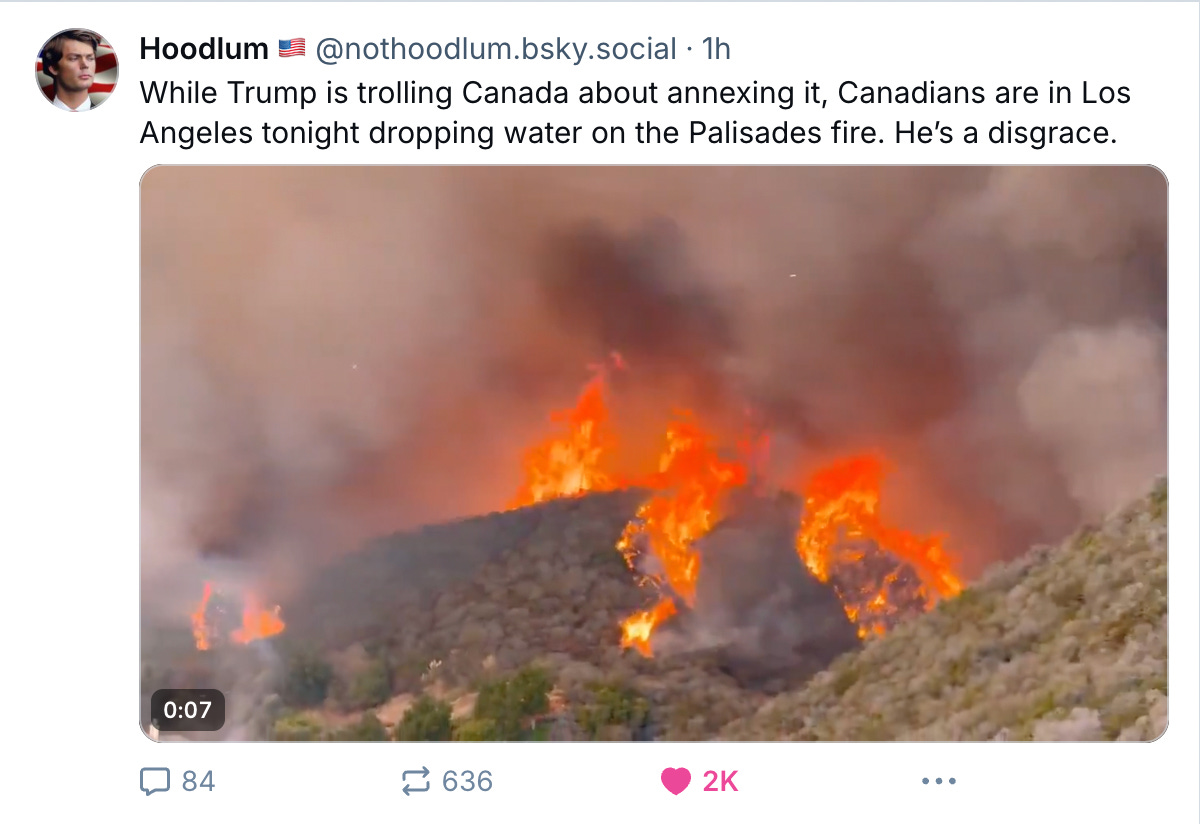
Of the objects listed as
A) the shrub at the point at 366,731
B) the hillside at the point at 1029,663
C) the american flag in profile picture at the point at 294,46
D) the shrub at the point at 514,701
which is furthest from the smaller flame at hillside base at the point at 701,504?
the american flag in profile picture at the point at 294,46

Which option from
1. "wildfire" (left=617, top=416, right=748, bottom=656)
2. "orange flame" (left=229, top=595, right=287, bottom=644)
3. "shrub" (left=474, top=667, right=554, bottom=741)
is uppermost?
"wildfire" (left=617, top=416, right=748, bottom=656)

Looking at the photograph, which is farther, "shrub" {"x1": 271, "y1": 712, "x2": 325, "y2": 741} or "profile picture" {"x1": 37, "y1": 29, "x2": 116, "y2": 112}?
"shrub" {"x1": 271, "y1": 712, "x2": 325, "y2": 741}

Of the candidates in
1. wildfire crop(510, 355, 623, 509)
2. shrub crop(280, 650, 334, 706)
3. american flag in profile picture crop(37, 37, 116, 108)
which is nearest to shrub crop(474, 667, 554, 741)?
shrub crop(280, 650, 334, 706)

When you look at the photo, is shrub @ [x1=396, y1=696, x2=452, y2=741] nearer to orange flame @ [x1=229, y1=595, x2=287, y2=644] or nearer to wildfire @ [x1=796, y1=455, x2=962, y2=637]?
orange flame @ [x1=229, y1=595, x2=287, y2=644]

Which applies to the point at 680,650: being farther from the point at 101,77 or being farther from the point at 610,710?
the point at 101,77
